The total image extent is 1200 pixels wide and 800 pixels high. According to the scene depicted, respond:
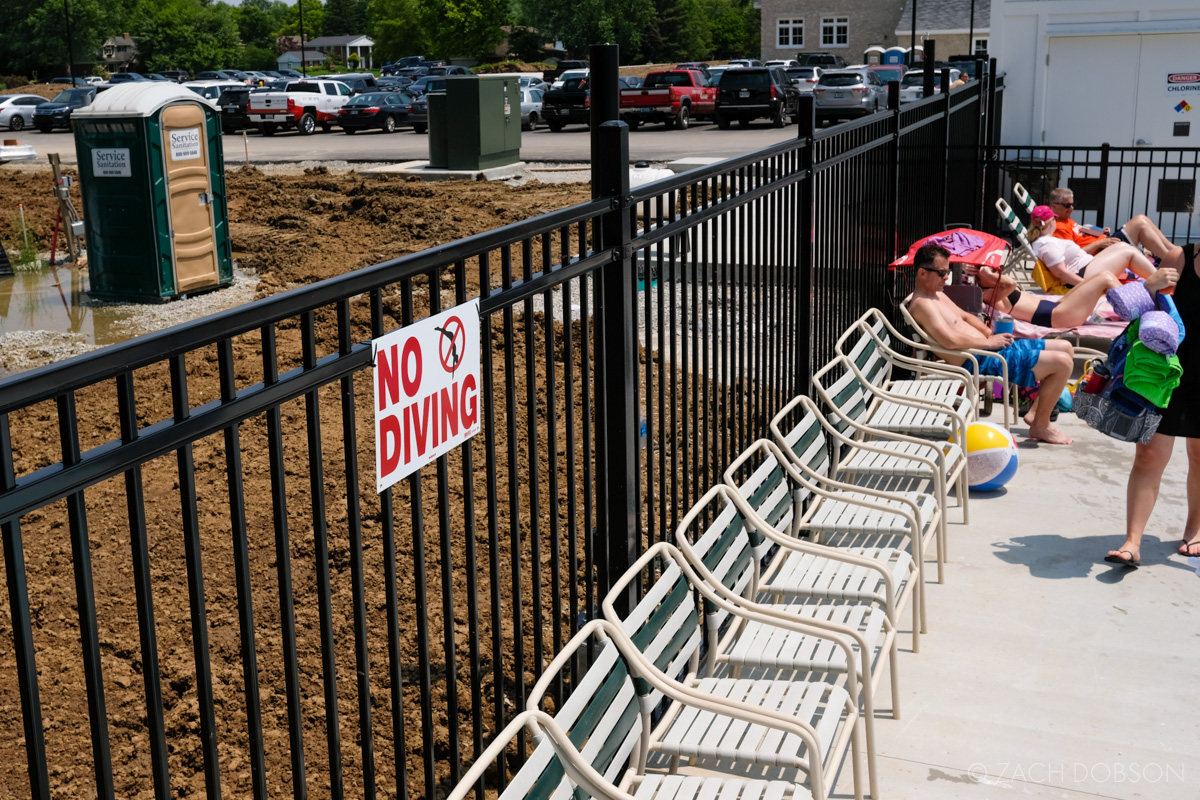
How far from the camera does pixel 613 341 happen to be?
12.8 ft

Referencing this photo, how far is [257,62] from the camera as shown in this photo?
124062mm

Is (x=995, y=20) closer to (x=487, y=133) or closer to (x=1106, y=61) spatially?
(x=1106, y=61)

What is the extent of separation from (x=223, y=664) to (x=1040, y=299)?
731cm

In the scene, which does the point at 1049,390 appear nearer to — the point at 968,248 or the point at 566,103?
the point at 968,248

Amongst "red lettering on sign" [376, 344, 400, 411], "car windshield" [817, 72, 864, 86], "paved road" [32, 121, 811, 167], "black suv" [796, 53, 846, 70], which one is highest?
"black suv" [796, 53, 846, 70]

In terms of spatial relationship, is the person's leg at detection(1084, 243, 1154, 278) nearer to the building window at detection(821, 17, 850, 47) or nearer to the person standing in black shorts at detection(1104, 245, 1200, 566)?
the person standing in black shorts at detection(1104, 245, 1200, 566)

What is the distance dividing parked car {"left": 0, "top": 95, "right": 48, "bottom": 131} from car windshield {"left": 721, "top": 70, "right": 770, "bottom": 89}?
2941 centimetres

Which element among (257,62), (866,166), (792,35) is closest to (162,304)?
(866,166)

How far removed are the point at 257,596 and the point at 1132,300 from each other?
449cm

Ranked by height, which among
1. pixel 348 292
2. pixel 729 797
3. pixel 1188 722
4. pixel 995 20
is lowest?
pixel 1188 722

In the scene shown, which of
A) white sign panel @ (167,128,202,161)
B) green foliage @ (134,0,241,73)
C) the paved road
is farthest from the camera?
green foliage @ (134,0,241,73)

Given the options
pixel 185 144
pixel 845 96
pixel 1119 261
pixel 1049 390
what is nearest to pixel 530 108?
pixel 845 96

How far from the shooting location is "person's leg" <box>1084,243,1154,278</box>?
32.6 ft

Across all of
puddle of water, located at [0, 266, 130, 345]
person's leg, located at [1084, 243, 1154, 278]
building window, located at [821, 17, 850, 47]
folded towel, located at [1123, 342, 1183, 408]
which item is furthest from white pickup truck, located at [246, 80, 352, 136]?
building window, located at [821, 17, 850, 47]
